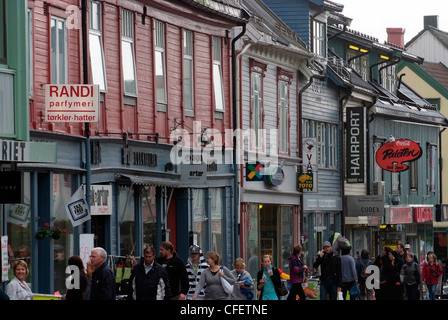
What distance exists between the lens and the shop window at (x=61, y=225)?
25234 mm

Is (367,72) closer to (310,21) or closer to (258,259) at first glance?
(310,21)

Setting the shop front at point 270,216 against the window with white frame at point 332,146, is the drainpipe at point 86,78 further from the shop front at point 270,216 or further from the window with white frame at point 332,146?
the window with white frame at point 332,146

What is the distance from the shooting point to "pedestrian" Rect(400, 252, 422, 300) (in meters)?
31.1

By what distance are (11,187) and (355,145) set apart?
25.5 m

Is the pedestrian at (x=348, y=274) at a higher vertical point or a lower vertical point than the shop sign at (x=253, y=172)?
lower

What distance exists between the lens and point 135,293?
19.1 m

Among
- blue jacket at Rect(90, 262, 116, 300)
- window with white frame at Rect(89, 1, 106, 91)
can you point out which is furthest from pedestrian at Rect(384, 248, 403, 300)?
blue jacket at Rect(90, 262, 116, 300)

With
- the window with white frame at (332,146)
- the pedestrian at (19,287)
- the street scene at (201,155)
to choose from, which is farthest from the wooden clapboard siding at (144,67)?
the window with white frame at (332,146)

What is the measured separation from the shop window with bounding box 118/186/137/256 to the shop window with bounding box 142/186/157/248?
631mm

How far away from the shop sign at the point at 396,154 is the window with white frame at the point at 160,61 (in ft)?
58.9

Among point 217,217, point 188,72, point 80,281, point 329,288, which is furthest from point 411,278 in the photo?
point 80,281

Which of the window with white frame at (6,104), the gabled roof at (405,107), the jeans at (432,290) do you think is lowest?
the jeans at (432,290)

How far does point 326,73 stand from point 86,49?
19.1 metres

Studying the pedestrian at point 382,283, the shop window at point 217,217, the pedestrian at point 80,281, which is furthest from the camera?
the shop window at point 217,217
